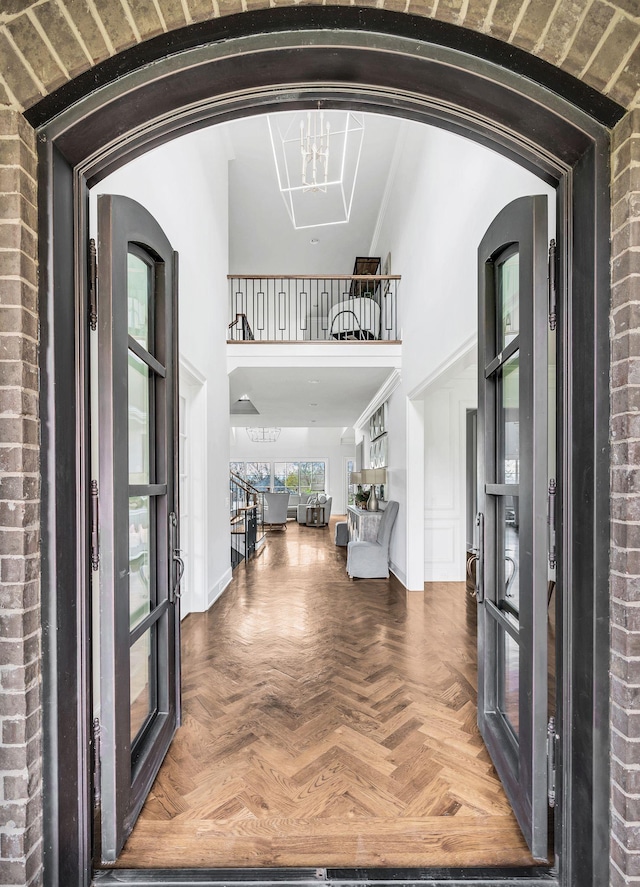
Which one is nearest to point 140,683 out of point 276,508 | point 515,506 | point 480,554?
point 480,554

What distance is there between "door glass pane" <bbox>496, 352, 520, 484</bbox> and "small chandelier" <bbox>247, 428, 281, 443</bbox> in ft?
42.6

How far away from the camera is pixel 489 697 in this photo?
2203mm

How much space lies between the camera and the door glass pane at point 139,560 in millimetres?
1938

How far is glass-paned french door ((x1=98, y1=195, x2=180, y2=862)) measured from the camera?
1.55 metres

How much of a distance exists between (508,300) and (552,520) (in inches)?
38.6

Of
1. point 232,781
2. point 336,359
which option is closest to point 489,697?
point 232,781

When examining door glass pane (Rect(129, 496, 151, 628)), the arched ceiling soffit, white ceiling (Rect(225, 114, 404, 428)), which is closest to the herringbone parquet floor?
door glass pane (Rect(129, 496, 151, 628))

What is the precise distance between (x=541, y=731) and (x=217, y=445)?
423 centimetres

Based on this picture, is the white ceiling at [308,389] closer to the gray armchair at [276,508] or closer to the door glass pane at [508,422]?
the gray armchair at [276,508]

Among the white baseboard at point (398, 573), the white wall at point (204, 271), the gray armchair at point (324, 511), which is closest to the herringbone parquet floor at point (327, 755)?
the white wall at point (204, 271)

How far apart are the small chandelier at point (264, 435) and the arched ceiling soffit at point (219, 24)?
45.0ft

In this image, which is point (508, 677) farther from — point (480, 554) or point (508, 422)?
point (508, 422)

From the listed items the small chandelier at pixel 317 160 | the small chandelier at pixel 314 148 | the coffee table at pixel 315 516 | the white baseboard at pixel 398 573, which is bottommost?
the coffee table at pixel 315 516

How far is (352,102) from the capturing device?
4.92ft
